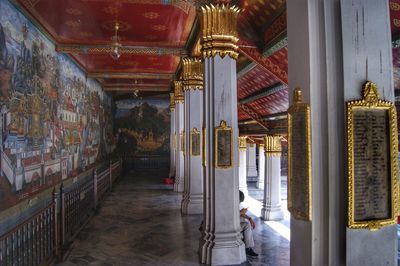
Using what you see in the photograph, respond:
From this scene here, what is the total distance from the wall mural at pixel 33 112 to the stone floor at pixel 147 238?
1.73 meters

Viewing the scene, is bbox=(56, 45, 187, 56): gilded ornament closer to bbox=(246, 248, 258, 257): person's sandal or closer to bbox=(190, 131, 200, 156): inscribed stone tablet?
bbox=(190, 131, 200, 156): inscribed stone tablet

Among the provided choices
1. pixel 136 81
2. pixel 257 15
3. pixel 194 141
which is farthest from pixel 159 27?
pixel 136 81

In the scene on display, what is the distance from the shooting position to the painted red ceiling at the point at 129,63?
11.2m

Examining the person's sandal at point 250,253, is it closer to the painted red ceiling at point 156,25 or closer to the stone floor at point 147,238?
the stone floor at point 147,238

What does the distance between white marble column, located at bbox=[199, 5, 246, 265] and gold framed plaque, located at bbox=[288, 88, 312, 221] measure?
9.65 ft

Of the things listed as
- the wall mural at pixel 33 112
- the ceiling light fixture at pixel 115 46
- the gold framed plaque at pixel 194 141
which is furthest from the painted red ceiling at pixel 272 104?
the wall mural at pixel 33 112

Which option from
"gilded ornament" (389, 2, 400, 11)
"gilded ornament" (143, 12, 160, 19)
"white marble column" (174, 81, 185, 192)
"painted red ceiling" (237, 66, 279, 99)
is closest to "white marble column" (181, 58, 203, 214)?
"painted red ceiling" (237, 66, 279, 99)

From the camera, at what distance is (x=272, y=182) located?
10.9m

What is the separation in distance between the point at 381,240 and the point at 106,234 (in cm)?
626

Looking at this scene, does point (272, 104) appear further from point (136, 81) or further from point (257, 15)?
point (136, 81)

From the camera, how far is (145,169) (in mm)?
21547

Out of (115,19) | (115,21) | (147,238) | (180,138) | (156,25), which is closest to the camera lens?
(147,238)

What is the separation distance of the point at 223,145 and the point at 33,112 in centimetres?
467

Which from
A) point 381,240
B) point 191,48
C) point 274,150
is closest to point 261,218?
point 274,150
